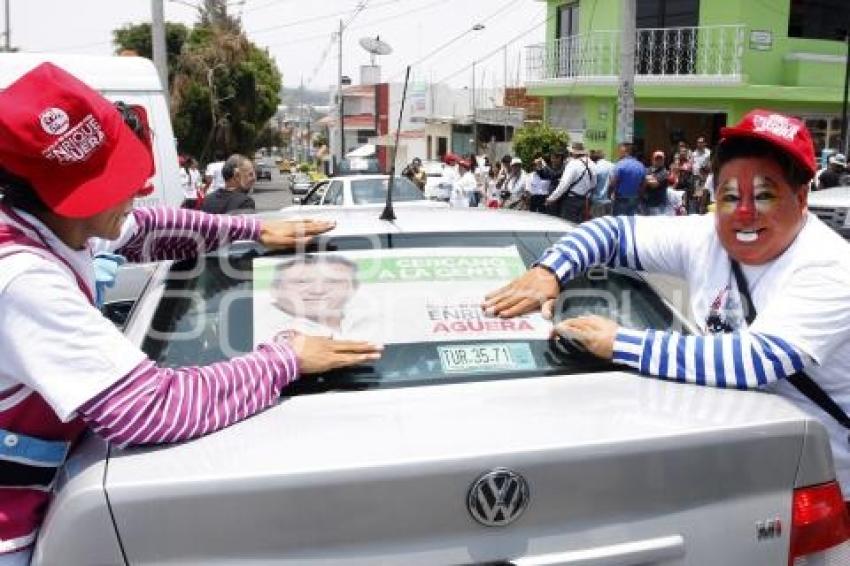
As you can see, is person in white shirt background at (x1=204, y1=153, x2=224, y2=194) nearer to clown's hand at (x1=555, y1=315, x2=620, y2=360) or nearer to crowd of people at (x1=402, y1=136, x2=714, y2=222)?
crowd of people at (x1=402, y1=136, x2=714, y2=222)

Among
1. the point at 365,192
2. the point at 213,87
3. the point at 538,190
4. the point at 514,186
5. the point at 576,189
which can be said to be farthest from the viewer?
the point at 213,87

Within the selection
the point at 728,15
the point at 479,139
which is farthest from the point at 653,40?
the point at 479,139

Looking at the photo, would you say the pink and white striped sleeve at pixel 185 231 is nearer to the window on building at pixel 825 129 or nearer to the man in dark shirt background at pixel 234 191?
the man in dark shirt background at pixel 234 191

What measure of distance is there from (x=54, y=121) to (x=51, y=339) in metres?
0.40

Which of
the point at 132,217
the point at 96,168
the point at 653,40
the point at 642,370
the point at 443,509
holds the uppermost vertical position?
the point at 653,40

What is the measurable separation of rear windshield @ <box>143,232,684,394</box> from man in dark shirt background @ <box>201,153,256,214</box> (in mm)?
4428

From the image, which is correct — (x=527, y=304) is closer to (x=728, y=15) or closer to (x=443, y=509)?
(x=443, y=509)

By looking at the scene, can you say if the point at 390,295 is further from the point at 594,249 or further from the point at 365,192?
the point at 365,192

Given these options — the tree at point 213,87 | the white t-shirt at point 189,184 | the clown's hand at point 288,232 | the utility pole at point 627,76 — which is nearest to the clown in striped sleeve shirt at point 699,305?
the clown's hand at point 288,232

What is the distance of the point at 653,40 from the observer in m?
21.5

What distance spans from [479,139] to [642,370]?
130ft

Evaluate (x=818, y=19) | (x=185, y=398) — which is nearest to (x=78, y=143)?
(x=185, y=398)

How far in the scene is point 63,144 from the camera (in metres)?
1.58

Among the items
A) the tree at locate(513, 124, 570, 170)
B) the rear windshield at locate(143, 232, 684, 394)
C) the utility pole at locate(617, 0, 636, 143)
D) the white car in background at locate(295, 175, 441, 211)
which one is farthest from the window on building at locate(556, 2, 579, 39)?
the rear windshield at locate(143, 232, 684, 394)
